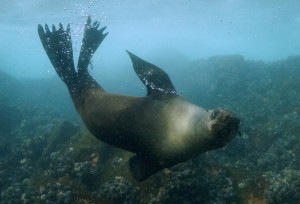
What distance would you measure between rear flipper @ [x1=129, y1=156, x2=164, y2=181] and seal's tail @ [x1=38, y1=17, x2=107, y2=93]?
2164 millimetres

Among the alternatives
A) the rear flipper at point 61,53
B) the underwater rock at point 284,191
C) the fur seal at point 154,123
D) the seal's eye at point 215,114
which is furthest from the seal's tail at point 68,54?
the underwater rock at point 284,191

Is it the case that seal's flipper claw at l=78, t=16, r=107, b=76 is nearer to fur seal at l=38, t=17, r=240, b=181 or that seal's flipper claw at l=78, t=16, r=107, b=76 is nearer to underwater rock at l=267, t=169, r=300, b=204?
fur seal at l=38, t=17, r=240, b=181

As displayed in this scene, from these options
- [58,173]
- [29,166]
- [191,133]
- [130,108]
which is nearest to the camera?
[191,133]

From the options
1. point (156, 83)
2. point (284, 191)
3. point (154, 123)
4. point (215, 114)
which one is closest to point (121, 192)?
point (154, 123)

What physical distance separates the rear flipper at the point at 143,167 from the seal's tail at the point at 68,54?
216cm

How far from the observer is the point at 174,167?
607 centimetres

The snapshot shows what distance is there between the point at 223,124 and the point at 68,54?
3940 millimetres

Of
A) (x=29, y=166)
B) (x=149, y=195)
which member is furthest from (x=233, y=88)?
(x=149, y=195)

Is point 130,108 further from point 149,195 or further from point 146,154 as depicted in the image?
point 149,195

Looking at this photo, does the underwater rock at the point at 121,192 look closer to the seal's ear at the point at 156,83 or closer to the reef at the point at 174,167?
the reef at the point at 174,167

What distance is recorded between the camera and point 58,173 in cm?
745

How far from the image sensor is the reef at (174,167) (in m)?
5.92

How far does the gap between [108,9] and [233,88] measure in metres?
16.4

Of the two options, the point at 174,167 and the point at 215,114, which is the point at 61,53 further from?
the point at 215,114
